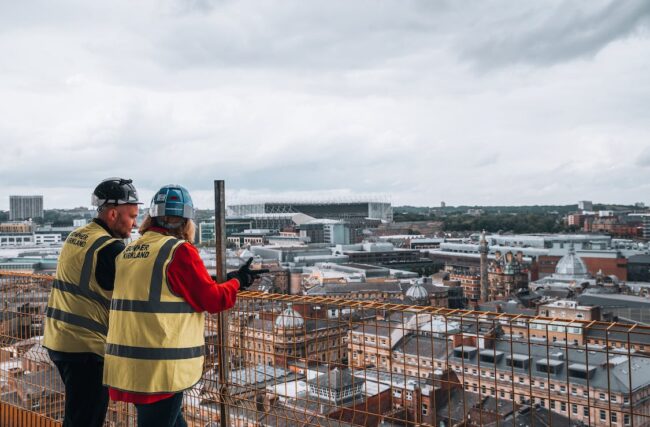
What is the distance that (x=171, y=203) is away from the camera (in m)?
2.62

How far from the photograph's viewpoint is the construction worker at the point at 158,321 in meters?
2.41

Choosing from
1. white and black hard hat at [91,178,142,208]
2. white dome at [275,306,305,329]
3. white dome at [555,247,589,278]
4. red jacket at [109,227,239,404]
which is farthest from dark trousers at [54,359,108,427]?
white dome at [555,247,589,278]

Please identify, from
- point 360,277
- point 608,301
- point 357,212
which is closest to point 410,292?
point 360,277

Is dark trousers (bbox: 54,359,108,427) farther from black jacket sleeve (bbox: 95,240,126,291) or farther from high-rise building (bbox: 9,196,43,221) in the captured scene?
high-rise building (bbox: 9,196,43,221)

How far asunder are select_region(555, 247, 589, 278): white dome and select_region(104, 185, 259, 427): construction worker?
150 ft

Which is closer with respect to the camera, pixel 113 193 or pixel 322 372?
pixel 113 193

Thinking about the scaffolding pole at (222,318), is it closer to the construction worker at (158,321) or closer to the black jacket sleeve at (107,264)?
the black jacket sleeve at (107,264)

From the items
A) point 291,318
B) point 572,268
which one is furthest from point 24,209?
point 291,318

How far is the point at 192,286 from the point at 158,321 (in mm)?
191

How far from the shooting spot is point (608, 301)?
32.6 meters

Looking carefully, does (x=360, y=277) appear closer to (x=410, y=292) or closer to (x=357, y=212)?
(x=410, y=292)

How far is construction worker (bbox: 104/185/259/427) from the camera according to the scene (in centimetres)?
241

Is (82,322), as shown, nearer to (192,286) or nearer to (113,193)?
(113,193)

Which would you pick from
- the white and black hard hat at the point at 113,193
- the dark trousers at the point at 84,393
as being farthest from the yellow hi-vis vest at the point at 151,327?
the white and black hard hat at the point at 113,193
